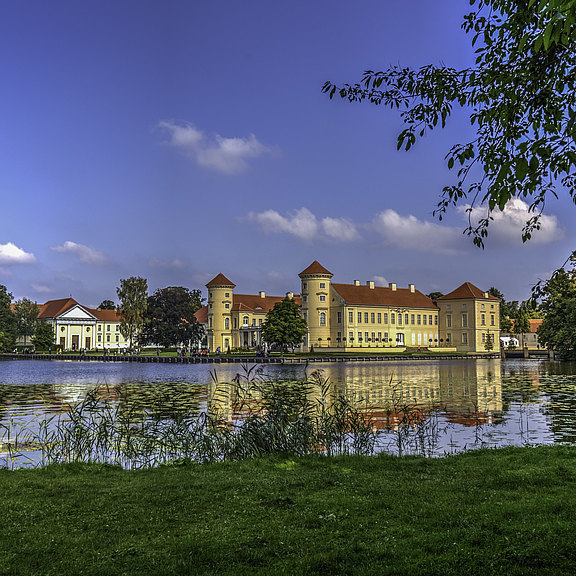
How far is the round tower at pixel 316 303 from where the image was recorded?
85562 millimetres

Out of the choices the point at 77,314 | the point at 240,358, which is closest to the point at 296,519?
the point at 240,358

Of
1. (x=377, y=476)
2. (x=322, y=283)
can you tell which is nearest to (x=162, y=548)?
(x=377, y=476)

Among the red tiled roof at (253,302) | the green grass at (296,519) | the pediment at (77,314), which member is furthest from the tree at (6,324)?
the green grass at (296,519)

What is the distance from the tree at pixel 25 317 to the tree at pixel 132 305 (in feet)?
72.4

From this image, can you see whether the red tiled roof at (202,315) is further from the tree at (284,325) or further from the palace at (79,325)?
the tree at (284,325)

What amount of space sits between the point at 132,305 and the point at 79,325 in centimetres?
3302

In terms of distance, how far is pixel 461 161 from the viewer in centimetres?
500

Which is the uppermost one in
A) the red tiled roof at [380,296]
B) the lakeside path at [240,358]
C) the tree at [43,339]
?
the red tiled roof at [380,296]

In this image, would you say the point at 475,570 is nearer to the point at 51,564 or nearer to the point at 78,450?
the point at 51,564

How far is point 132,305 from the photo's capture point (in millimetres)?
88000

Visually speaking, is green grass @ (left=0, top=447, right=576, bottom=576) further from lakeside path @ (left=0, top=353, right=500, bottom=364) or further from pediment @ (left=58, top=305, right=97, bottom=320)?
pediment @ (left=58, top=305, right=97, bottom=320)

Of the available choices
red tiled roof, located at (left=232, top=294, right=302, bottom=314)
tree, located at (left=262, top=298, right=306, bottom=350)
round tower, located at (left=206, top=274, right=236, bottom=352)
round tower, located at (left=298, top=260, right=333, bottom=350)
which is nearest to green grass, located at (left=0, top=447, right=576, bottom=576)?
tree, located at (left=262, top=298, right=306, bottom=350)

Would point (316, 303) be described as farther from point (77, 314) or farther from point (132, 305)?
point (77, 314)

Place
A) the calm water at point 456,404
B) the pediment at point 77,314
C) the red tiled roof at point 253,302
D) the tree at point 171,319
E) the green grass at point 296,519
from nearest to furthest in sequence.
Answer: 1. the green grass at point 296,519
2. the calm water at point 456,404
3. the red tiled roof at point 253,302
4. the tree at point 171,319
5. the pediment at point 77,314
